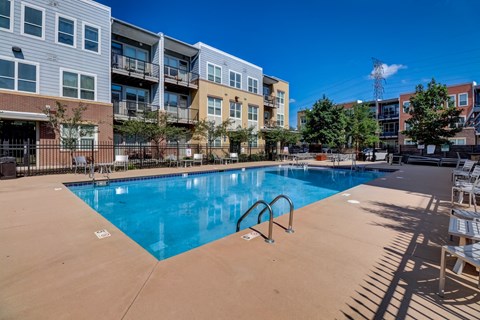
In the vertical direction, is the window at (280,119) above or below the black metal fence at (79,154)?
above

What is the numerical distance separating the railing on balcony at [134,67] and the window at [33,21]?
13.4ft

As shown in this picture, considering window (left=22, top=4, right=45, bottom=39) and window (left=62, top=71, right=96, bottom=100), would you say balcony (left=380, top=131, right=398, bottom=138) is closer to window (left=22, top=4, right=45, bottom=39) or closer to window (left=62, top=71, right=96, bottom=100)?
window (left=62, top=71, right=96, bottom=100)

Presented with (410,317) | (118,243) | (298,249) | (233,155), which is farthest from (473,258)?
(233,155)

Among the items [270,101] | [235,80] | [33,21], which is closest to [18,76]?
[33,21]

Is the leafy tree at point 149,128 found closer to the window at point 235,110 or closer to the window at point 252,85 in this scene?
the window at point 235,110

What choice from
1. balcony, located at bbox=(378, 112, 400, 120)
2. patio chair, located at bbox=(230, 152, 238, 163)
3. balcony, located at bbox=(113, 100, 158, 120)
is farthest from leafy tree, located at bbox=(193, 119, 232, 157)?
balcony, located at bbox=(378, 112, 400, 120)

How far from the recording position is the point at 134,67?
17.9m

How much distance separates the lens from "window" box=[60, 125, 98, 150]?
499 inches

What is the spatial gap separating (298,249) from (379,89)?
4948cm

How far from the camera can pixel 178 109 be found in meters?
19.7

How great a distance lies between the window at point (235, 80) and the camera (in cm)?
2416

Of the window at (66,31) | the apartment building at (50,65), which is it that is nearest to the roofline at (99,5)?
the apartment building at (50,65)

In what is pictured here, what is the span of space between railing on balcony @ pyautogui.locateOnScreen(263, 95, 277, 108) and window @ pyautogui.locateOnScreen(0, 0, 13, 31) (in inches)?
857

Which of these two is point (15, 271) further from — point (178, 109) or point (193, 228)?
point (178, 109)
